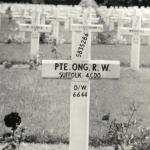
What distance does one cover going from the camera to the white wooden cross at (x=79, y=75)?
6125mm

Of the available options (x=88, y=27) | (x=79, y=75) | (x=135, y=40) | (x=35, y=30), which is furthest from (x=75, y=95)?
(x=88, y=27)

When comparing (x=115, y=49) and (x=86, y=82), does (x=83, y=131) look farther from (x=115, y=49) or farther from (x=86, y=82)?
(x=115, y=49)

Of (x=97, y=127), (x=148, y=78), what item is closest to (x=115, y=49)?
(x=148, y=78)

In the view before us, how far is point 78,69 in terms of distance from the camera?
6191 millimetres

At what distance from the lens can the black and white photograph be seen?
242 inches

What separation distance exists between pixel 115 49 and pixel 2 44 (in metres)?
2.95

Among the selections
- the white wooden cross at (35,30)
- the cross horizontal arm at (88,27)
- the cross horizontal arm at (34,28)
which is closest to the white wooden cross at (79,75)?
the white wooden cross at (35,30)

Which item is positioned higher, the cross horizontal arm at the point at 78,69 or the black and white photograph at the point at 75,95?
the cross horizontal arm at the point at 78,69

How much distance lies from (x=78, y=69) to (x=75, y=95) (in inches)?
10.1

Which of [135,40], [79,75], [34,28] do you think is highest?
[79,75]

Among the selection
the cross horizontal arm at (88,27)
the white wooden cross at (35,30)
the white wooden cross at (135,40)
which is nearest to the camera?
the white wooden cross at (135,40)

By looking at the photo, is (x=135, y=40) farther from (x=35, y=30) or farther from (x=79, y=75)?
(x=79, y=75)

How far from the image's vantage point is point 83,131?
20.2 ft

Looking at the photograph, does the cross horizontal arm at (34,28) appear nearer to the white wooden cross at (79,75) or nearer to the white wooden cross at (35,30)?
the white wooden cross at (35,30)
